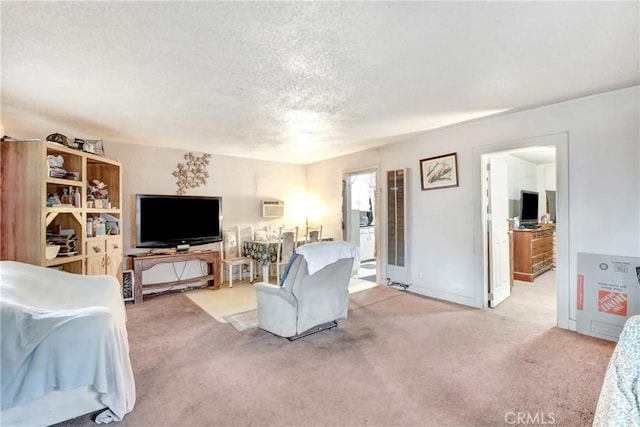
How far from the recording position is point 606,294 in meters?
2.83

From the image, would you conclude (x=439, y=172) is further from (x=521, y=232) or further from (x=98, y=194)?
(x=98, y=194)

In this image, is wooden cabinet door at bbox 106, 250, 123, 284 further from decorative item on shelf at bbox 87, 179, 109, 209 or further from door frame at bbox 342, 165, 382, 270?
door frame at bbox 342, 165, 382, 270

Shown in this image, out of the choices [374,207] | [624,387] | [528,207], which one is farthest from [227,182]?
[528,207]

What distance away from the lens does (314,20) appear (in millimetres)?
1637

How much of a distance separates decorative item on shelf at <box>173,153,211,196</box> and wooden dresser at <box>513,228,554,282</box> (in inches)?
224

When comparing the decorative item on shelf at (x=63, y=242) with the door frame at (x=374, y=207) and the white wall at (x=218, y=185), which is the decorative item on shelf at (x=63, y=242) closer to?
the white wall at (x=218, y=185)

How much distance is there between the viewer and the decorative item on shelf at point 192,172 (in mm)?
4953

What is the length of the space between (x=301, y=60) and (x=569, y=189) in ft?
9.68

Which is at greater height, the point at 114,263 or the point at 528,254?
the point at 114,263

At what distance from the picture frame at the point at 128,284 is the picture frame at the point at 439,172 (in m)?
4.41

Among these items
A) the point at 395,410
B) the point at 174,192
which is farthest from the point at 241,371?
the point at 174,192

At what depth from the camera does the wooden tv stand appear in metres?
4.16

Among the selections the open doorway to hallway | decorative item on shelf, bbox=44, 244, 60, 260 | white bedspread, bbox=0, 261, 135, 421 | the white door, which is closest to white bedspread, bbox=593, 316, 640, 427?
white bedspread, bbox=0, 261, 135, 421

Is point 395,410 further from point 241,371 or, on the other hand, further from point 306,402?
point 241,371
